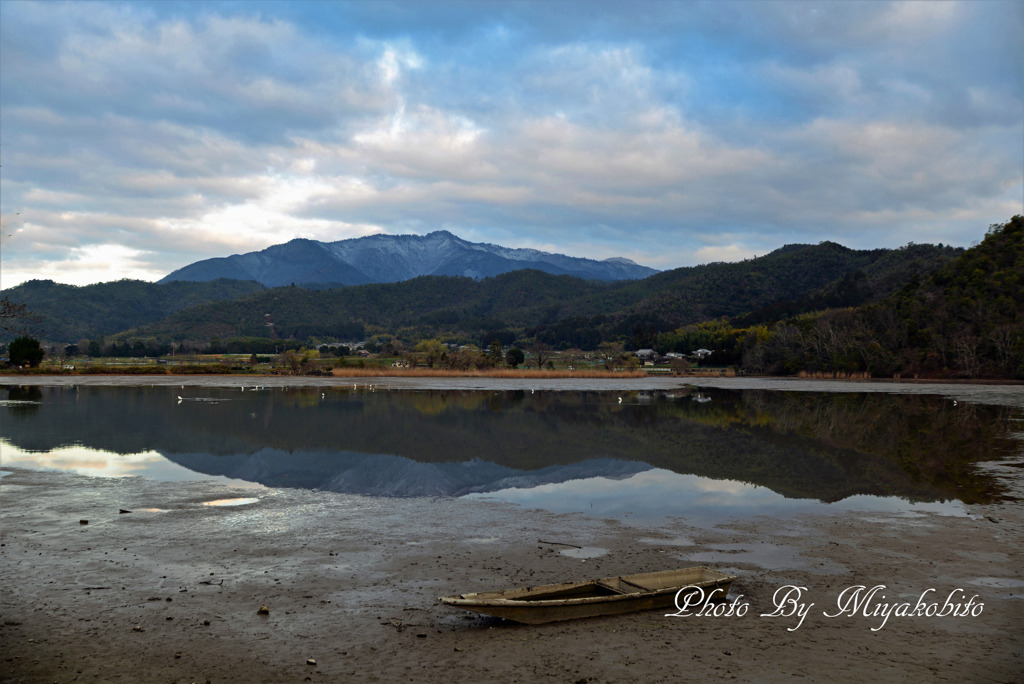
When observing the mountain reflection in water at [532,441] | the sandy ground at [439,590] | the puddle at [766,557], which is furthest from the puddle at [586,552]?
the mountain reflection in water at [532,441]

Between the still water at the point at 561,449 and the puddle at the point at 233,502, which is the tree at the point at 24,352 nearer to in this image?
the still water at the point at 561,449

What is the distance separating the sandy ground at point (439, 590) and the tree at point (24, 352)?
83306 millimetres

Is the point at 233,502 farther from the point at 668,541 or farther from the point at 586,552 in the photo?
the point at 668,541

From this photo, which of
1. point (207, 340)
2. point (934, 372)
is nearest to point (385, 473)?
point (934, 372)

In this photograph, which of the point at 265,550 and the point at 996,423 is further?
the point at 996,423

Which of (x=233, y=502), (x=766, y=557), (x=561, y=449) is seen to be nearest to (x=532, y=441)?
(x=561, y=449)

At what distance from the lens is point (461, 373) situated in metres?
86.4

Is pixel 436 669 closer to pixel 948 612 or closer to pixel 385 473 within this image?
pixel 948 612

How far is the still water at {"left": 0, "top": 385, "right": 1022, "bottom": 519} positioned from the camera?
711 inches

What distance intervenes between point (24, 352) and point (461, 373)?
5560cm

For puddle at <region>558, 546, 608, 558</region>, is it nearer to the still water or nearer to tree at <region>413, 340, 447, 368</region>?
the still water

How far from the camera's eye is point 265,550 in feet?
39.7

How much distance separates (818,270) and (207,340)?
577ft

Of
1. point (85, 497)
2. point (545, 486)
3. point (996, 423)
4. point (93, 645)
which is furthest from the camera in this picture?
point (996, 423)
